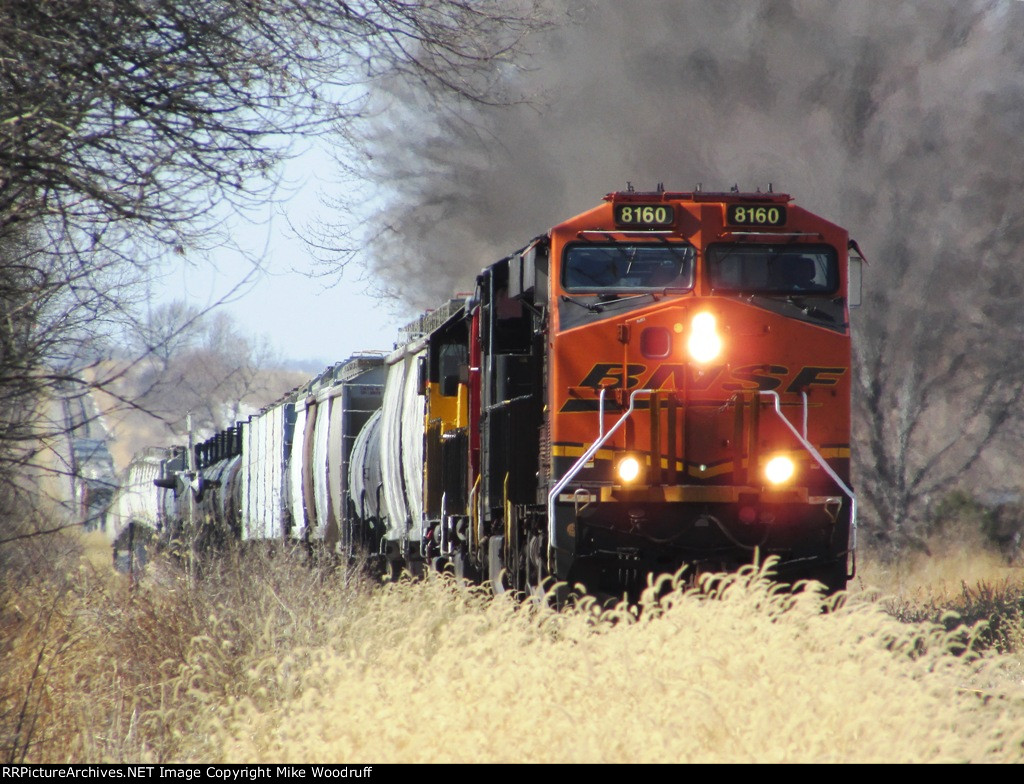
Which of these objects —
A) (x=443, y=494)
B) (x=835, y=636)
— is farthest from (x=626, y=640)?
(x=443, y=494)

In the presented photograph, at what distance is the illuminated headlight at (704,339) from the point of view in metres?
10.3

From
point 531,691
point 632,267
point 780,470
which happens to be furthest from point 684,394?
point 531,691

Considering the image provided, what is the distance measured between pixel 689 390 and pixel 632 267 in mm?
1111

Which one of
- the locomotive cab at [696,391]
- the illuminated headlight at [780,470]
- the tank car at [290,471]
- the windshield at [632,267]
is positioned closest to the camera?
the locomotive cab at [696,391]

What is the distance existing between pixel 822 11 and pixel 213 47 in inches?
822

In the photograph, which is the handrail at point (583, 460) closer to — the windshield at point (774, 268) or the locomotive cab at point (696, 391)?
the locomotive cab at point (696, 391)

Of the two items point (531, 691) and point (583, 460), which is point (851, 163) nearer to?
point (583, 460)

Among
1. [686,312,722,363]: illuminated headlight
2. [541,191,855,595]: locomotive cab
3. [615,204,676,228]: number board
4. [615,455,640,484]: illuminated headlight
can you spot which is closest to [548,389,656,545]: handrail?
[541,191,855,595]: locomotive cab

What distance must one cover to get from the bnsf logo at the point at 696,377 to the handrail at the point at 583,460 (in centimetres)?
22

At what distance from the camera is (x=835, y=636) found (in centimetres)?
670

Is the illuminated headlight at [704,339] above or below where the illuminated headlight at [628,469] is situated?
above

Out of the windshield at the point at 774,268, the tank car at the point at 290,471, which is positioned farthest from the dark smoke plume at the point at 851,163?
the windshield at the point at 774,268

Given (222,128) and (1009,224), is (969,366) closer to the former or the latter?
(1009,224)

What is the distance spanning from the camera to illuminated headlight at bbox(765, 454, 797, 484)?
10.1m
